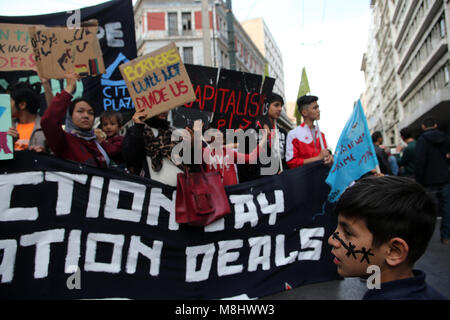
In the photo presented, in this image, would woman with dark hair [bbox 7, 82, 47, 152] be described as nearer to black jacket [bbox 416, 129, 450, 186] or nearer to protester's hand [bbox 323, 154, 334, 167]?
protester's hand [bbox 323, 154, 334, 167]

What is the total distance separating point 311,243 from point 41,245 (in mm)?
2582

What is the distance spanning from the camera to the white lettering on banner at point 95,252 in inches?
114

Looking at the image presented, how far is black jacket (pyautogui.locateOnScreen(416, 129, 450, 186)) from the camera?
18.7 ft

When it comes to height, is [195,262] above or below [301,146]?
below

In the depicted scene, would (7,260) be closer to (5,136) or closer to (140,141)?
(5,136)

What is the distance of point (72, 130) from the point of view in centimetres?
329

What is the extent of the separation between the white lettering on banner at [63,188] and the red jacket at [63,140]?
234 millimetres

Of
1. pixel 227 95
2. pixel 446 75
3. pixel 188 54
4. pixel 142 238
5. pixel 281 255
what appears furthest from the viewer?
pixel 188 54

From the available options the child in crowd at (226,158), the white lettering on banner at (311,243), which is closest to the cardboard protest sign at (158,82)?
the child in crowd at (226,158)

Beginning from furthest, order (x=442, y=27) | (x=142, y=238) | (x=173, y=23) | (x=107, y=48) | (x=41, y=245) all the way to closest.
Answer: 1. (x=173, y=23)
2. (x=442, y=27)
3. (x=107, y=48)
4. (x=142, y=238)
5. (x=41, y=245)

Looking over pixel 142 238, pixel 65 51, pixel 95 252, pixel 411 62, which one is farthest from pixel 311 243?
pixel 411 62

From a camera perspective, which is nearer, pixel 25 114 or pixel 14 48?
pixel 25 114

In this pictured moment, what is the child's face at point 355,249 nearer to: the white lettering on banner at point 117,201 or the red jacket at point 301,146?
the white lettering on banner at point 117,201
